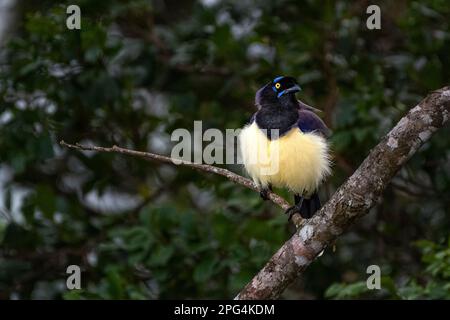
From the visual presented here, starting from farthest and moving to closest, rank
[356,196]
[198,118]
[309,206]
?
[198,118] < [309,206] < [356,196]

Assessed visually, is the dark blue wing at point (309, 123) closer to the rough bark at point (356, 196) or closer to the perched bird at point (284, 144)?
the perched bird at point (284, 144)

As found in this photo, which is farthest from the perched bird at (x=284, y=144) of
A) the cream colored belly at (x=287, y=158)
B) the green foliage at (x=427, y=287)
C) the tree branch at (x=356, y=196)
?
the tree branch at (x=356, y=196)

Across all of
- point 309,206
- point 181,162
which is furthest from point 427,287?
point 181,162

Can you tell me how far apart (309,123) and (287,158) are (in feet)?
0.98

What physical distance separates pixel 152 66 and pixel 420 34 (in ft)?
6.83

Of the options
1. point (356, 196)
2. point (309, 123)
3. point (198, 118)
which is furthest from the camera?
point (198, 118)

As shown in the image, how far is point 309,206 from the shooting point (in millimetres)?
5539

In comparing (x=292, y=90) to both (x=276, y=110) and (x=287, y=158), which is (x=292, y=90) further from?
(x=287, y=158)

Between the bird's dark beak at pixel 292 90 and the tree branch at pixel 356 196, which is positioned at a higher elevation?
the bird's dark beak at pixel 292 90

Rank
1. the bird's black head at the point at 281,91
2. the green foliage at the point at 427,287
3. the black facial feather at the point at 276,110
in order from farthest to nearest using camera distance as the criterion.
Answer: the bird's black head at the point at 281,91 → the black facial feather at the point at 276,110 → the green foliage at the point at 427,287

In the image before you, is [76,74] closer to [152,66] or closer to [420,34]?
[152,66]

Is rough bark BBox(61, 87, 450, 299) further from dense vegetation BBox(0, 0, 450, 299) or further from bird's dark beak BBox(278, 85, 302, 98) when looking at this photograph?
dense vegetation BBox(0, 0, 450, 299)

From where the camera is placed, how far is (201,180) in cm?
636

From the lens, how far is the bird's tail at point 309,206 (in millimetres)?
5527
